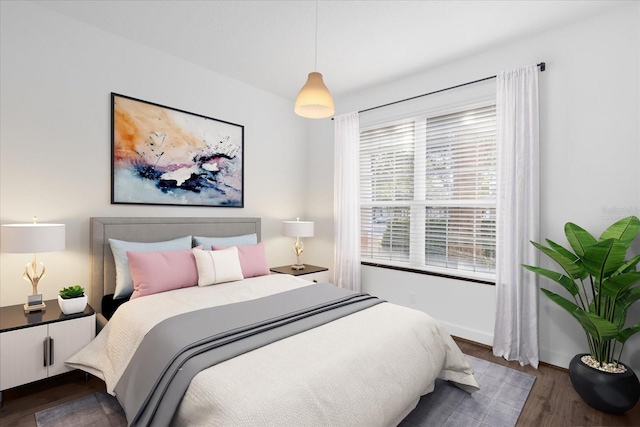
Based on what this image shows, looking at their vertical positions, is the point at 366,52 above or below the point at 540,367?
above

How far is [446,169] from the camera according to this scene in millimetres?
3406

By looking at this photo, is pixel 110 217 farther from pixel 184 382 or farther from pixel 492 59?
pixel 492 59

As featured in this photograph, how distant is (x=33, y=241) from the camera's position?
217cm

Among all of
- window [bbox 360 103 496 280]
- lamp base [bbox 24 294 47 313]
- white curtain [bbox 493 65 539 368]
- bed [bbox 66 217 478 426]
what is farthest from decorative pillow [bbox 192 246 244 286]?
white curtain [bbox 493 65 539 368]

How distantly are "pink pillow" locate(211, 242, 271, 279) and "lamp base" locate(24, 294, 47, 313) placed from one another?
132 centimetres

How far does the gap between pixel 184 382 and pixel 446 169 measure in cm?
303

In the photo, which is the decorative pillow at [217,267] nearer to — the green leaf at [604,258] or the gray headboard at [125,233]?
the gray headboard at [125,233]

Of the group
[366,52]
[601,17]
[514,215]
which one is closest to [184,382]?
[514,215]

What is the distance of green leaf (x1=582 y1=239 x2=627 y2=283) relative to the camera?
2.03m

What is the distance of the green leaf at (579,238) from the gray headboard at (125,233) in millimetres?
3172

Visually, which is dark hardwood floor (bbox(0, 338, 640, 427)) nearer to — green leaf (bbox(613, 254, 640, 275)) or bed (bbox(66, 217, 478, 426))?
bed (bbox(66, 217, 478, 426))

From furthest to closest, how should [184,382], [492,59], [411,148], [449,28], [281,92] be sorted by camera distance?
1. [281,92]
2. [411,148]
3. [492,59]
4. [449,28]
5. [184,382]

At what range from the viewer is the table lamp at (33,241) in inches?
84.7

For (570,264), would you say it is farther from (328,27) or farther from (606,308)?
(328,27)
